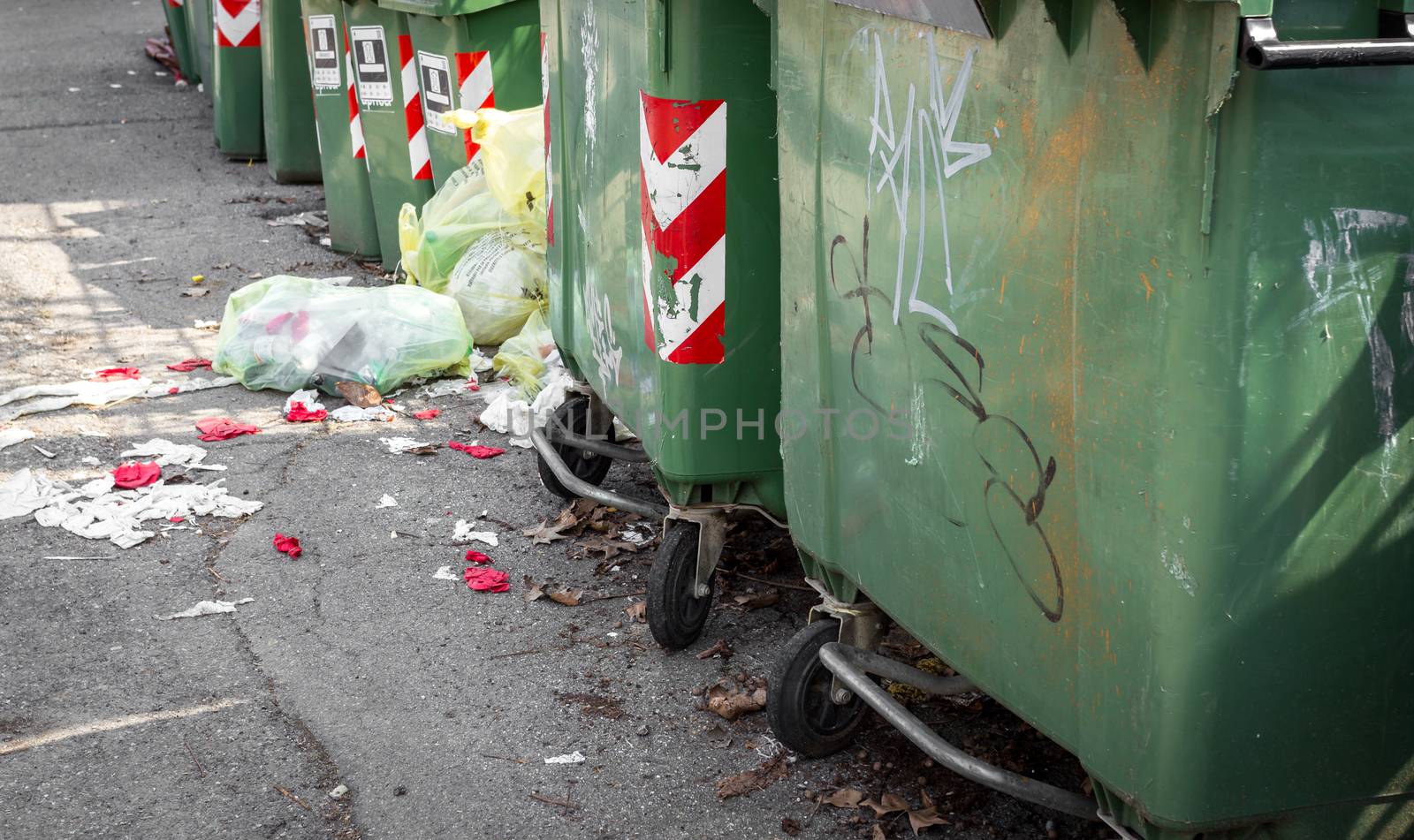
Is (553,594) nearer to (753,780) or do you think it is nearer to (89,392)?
(753,780)

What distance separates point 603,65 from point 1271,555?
2.32m

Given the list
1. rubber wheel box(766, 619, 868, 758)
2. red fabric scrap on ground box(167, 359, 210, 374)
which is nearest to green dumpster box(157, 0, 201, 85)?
red fabric scrap on ground box(167, 359, 210, 374)

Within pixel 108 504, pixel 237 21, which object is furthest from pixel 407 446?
pixel 237 21

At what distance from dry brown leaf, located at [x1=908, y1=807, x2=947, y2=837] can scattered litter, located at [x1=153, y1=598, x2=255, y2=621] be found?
1.98 m

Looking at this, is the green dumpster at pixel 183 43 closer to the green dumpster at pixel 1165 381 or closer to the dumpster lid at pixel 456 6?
the dumpster lid at pixel 456 6

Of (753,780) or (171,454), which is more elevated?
(753,780)

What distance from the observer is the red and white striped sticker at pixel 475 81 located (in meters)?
5.98

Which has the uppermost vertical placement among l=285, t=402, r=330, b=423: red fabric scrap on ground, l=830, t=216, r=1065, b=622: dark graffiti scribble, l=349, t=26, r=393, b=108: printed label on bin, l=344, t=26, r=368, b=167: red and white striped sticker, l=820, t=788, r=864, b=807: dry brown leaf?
l=830, t=216, r=1065, b=622: dark graffiti scribble

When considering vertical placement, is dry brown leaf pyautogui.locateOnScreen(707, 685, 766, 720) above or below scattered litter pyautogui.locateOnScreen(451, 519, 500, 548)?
above

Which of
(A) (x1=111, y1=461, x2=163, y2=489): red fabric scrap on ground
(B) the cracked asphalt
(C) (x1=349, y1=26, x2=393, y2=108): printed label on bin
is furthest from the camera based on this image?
(C) (x1=349, y1=26, x2=393, y2=108): printed label on bin

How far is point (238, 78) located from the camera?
991cm

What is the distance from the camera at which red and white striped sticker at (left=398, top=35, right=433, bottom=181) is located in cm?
669

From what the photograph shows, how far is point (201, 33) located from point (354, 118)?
466 cm

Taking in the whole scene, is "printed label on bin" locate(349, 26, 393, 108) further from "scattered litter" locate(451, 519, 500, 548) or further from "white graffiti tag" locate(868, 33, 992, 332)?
"white graffiti tag" locate(868, 33, 992, 332)
